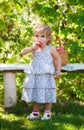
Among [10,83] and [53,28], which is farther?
[53,28]

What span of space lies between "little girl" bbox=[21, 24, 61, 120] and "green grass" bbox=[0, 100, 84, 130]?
0.19 meters

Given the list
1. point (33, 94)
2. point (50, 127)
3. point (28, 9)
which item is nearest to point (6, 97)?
point (33, 94)

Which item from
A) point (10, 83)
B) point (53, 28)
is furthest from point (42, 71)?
point (53, 28)

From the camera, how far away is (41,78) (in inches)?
211

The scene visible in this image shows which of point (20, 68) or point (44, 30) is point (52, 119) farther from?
point (44, 30)

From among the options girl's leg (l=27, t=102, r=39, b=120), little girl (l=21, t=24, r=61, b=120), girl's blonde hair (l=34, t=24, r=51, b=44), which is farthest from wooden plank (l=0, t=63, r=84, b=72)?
girl's blonde hair (l=34, t=24, r=51, b=44)

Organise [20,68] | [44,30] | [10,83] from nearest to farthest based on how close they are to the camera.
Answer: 1. [44,30]
2. [20,68]
3. [10,83]

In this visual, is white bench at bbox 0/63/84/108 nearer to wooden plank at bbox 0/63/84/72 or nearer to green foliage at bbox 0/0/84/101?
wooden plank at bbox 0/63/84/72

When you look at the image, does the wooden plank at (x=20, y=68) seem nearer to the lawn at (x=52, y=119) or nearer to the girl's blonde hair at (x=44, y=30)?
the lawn at (x=52, y=119)

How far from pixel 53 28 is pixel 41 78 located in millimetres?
1745

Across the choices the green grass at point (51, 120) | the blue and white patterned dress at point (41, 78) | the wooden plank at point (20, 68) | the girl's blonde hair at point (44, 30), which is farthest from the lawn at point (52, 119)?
the girl's blonde hair at point (44, 30)

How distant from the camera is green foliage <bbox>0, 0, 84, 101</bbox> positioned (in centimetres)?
665

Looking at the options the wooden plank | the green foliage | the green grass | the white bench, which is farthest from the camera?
the green foliage

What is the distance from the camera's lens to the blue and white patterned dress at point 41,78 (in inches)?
210
